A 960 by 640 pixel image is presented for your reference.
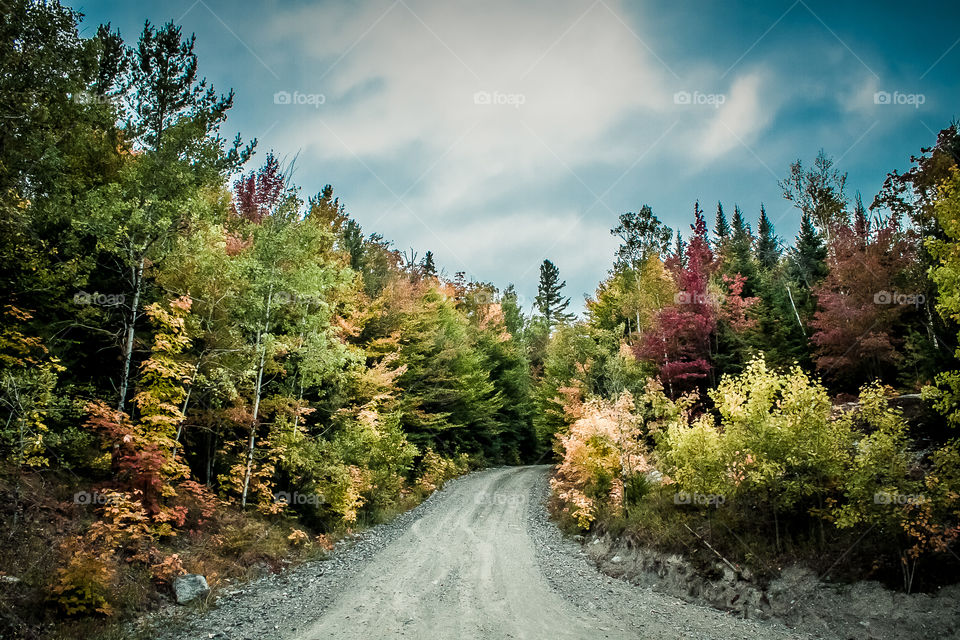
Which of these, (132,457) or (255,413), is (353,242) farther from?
(132,457)

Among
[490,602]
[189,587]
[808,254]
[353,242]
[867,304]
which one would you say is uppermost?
[808,254]

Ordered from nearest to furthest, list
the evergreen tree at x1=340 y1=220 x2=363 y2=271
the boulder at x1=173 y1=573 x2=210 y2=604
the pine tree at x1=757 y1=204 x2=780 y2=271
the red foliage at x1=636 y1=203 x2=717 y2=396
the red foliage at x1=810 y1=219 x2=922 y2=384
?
the boulder at x1=173 y1=573 x2=210 y2=604 → the red foliage at x1=810 y1=219 x2=922 y2=384 → the red foliage at x1=636 y1=203 x2=717 y2=396 → the evergreen tree at x1=340 y1=220 x2=363 y2=271 → the pine tree at x1=757 y1=204 x2=780 y2=271

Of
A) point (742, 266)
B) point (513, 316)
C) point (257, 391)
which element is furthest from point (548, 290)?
point (257, 391)

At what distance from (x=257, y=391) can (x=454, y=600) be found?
25.1 feet

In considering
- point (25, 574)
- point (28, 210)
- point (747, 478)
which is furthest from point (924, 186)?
point (28, 210)

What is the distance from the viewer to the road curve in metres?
7.11

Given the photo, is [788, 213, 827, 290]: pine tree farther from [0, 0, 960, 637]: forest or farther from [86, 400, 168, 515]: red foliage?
[86, 400, 168, 515]: red foliage

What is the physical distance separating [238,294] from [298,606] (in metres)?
8.18

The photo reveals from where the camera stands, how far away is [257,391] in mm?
11945

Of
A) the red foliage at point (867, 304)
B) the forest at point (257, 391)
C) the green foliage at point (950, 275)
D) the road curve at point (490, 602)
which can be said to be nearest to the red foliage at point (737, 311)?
the forest at point (257, 391)

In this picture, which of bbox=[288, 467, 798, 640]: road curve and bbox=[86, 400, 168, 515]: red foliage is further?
bbox=[86, 400, 168, 515]: red foliage

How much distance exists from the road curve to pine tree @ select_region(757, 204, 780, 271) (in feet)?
105

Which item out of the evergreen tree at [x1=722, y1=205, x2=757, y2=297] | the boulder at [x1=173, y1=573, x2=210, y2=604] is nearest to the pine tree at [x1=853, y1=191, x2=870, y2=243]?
the evergreen tree at [x1=722, y1=205, x2=757, y2=297]

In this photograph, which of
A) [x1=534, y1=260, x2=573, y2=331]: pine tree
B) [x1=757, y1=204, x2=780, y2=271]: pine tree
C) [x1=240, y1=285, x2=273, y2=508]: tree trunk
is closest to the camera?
[x1=240, y1=285, x2=273, y2=508]: tree trunk
